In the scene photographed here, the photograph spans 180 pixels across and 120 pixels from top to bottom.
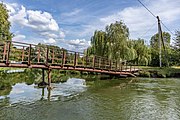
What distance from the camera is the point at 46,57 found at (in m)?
18.6

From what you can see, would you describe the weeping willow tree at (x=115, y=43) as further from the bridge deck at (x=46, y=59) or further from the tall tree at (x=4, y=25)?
the tall tree at (x=4, y=25)

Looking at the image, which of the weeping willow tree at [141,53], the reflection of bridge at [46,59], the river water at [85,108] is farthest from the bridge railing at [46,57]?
the weeping willow tree at [141,53]

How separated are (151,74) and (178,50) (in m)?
11.4

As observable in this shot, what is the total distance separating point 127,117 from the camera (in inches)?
436

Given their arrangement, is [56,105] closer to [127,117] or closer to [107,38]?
[127,117]

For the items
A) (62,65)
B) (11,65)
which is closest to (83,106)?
(11,65)

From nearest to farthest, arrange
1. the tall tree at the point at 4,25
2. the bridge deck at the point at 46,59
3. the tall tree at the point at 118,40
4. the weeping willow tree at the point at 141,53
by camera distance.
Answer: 1. the bridge deck at the point at 46,59
2. the tall tree at the point at 4,25
3. the tall tree at the point at 118,40
4. the weeping willow tree at the point at 141,53

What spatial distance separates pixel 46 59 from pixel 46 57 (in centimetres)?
15

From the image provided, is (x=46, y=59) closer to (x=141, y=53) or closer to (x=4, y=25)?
(x=4, y=25)

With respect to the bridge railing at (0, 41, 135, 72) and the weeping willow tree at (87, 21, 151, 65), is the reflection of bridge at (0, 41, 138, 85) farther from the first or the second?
the weeping willow tree at (87, 21, 151, 65)

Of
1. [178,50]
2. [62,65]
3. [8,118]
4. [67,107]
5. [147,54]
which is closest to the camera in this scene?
[8,118]

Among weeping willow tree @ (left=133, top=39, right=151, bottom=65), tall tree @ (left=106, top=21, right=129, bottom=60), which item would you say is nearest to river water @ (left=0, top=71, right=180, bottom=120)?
tall tree @ (left=106, top=21, right=129, bottom=60)

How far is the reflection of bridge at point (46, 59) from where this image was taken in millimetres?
15625

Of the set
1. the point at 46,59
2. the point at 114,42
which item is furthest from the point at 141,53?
the point at 46,59
